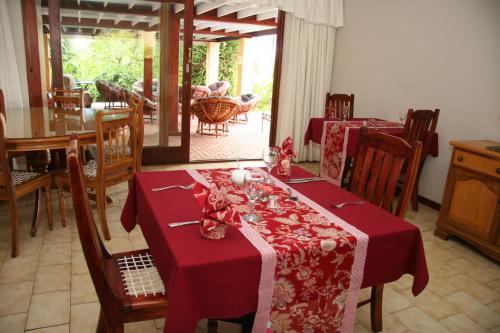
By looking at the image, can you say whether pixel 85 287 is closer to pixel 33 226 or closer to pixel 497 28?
pixel 33 226

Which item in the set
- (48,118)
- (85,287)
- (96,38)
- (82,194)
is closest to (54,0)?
(96,38)

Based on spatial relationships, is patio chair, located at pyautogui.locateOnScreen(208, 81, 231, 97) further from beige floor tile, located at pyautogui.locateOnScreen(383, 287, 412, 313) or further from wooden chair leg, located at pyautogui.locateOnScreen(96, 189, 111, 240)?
beige floor tile, located at pyautogui.locateOnScreen(383, 287, 412, 313)

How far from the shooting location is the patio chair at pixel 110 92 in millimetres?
4598

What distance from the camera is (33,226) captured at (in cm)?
266

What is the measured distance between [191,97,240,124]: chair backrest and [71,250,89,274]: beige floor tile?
14.4ft

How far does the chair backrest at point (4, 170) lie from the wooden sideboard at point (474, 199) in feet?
10.1

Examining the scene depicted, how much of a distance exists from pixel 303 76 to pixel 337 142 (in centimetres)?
165

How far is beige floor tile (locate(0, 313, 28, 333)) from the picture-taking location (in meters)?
1.75

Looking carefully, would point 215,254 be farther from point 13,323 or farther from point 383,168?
point 13,323

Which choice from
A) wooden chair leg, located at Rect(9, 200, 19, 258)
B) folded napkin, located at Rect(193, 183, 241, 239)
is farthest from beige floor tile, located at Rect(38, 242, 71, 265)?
folded napkin, located at Rect(193, 183, 241, 239)

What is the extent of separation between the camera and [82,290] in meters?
2.08

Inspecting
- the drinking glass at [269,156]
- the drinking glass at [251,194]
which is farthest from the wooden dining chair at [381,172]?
the drinking glass at [251,194]

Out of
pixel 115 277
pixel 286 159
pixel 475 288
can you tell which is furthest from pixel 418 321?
pixel 115 277

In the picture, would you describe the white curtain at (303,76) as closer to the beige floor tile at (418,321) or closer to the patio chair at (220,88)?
the beige floor tile at (418,321)
